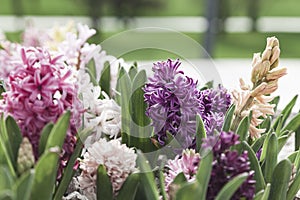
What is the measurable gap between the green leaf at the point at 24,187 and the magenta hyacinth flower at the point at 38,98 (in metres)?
0.13

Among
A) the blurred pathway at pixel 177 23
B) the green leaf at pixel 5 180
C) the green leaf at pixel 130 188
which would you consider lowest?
the green leaf at pixel 130 188

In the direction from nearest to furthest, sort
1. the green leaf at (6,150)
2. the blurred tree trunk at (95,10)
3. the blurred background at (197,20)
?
the green leaf at (6,150)
the blurred background at (197,20)
the blurred tree trunk at (95,10)

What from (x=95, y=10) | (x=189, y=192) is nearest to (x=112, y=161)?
(x=189, y=192)

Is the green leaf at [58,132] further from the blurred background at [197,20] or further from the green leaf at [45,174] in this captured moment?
the blurred background at [197,20]

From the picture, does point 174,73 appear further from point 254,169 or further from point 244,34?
point 244,34

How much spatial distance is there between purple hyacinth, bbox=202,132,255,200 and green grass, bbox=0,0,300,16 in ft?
39.9

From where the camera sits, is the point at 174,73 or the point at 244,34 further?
the point at 244,34

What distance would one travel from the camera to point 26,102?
854 millimetres

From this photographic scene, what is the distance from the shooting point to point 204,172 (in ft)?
2.53

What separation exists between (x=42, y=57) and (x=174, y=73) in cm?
19

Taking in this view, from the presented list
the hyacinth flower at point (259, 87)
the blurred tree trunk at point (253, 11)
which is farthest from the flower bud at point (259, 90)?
the blurred tree trunk at point (253, 11)

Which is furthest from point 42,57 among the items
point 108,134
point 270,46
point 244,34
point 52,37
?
point 244,34

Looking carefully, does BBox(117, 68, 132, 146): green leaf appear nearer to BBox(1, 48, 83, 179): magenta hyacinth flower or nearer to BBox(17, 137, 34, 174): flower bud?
BBox(1, 48, 83, 179): magenta hyacinth flower

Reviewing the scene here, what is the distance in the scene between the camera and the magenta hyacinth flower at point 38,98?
858mm
